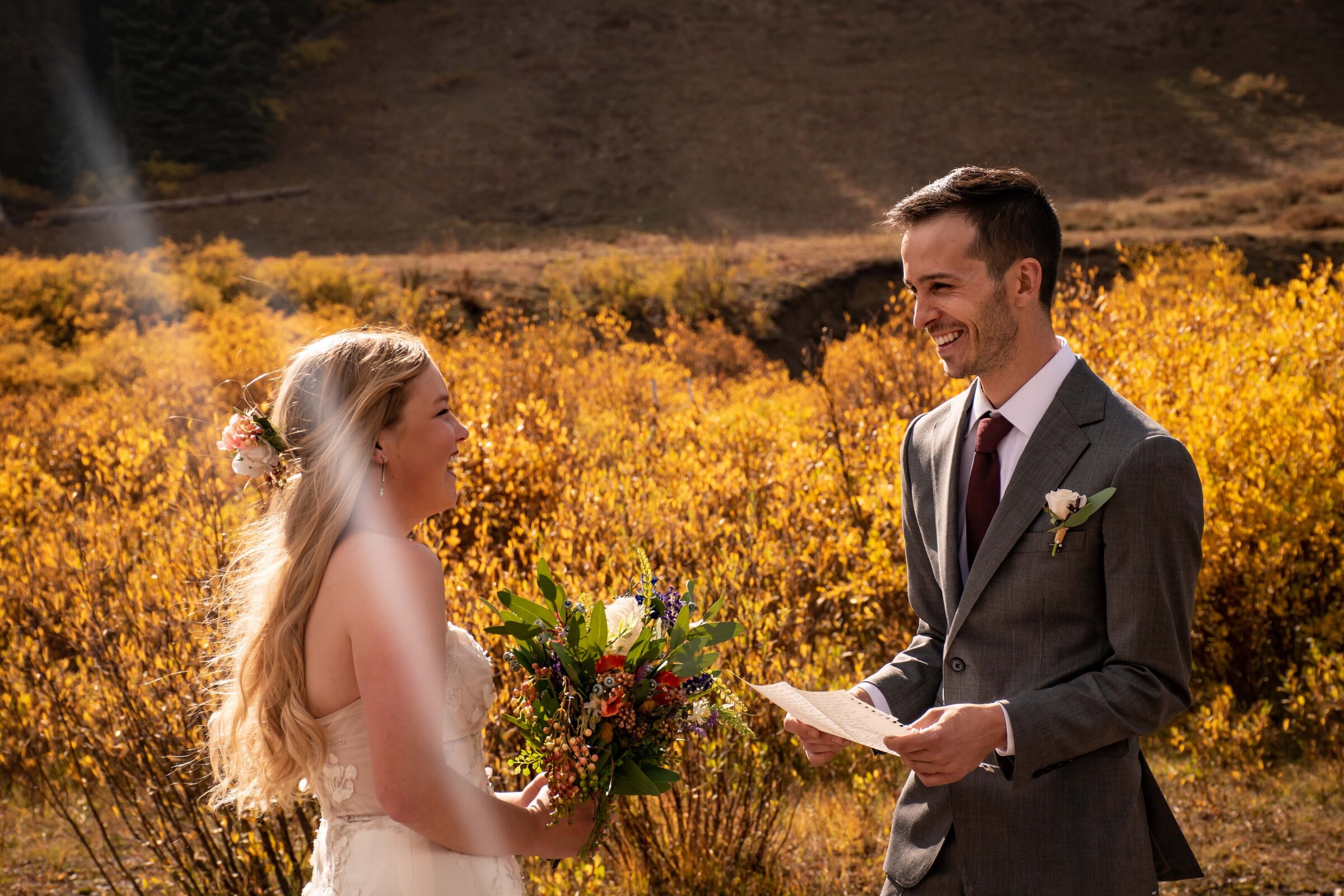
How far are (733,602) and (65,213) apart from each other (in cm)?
2951

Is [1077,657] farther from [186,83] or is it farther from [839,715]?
[186,83]

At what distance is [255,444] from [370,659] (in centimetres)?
54

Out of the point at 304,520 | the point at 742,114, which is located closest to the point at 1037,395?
the point at 304,520

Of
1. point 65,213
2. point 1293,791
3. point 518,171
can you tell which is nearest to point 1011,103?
point 518,171

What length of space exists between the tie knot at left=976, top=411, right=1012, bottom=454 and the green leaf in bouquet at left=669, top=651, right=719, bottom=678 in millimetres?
603

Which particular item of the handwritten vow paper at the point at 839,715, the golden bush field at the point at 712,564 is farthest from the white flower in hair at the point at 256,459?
the handwritten vow paper at the point at 839,715

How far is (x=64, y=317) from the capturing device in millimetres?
14219

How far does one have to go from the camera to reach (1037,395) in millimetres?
1835

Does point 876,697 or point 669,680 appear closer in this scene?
point 669,680

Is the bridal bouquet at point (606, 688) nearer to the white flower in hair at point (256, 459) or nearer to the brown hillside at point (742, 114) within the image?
the white flower in hair at point (256, 459)

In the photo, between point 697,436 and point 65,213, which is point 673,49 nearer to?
point 65,213

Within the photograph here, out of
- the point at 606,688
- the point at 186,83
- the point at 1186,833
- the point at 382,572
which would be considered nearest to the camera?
the point at 382,572

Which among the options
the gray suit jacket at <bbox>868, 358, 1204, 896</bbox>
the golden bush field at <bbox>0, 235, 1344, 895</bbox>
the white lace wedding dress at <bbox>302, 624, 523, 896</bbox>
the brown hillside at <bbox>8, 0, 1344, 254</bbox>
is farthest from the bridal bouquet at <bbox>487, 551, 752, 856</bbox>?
the brown hillside at <bbox>8, 0, 1344, 254</bbox>

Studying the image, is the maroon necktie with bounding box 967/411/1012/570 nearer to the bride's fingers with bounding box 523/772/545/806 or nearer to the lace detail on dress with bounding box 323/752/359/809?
the bride's fingers with bounding box 523/772/545/806
